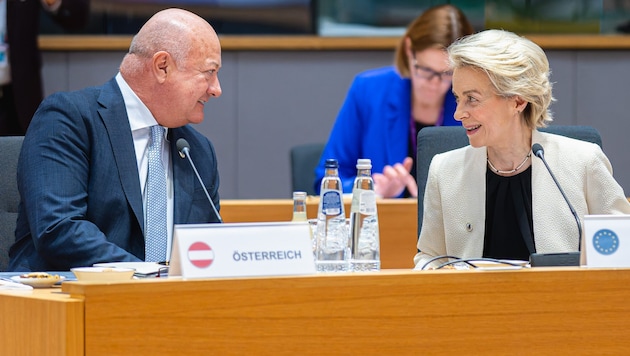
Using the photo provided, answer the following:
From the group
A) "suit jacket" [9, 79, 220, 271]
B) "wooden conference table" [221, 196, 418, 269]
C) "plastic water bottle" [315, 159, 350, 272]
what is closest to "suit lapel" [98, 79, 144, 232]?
"suit jacket" [9, 79, 220, 271]

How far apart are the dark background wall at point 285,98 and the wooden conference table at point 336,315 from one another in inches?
143

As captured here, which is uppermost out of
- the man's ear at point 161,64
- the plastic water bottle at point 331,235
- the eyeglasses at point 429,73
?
the eyeglasses at point 429,73

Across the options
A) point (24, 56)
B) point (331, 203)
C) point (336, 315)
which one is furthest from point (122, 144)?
point (24, 56)

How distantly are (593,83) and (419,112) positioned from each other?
179 centimetres

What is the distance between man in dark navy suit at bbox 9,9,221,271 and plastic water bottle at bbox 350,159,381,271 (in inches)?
22.7

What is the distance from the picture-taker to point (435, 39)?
3.82m

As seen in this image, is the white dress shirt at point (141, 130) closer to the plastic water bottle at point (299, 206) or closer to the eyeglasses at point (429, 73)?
the plastic water bottle at point (299, 206)

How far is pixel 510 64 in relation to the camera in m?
2.70

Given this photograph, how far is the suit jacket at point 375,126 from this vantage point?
3977 millimetres

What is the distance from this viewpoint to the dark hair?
3.82 m

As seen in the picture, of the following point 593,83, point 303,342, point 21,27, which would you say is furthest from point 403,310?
point 593,83

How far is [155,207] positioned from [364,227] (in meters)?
0.67

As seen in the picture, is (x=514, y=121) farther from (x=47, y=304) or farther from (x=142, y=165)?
(x=47, y=304)

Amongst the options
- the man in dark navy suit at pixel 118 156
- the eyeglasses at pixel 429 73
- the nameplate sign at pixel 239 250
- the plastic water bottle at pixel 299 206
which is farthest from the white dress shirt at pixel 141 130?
the eyeglasses at pixel 429 73
